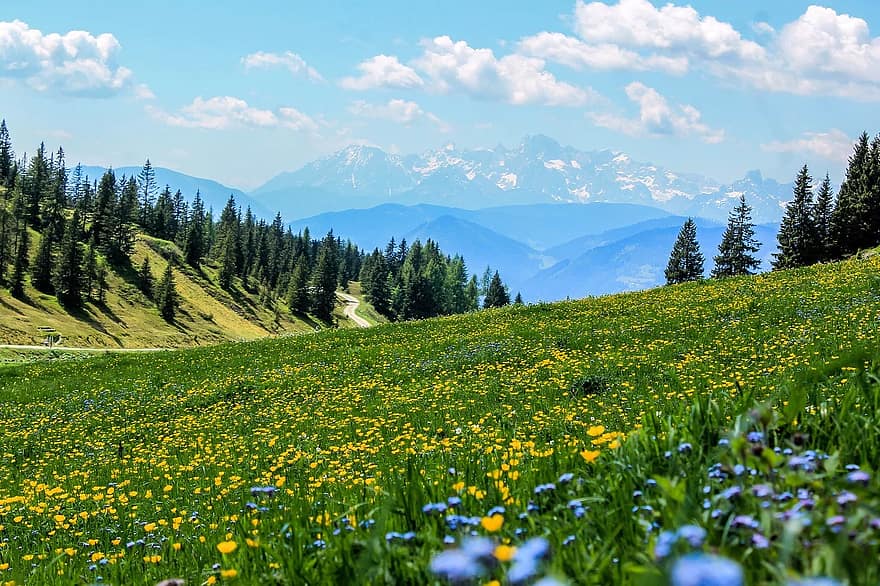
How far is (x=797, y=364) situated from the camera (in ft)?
39.9

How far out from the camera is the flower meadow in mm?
2758

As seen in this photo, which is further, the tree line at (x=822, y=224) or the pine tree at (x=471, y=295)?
the pine tree at (x=471, y=295)

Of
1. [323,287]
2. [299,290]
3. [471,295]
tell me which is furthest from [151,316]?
[471,295]

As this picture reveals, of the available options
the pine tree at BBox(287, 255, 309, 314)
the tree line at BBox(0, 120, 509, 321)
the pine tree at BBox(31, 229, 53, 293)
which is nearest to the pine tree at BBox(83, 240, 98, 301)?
the tree line at BBox(0, 120, 509, 321)

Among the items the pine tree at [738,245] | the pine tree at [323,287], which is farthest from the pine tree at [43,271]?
the pine tree at [738,245]

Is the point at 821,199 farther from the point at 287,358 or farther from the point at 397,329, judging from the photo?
the point at 287,358

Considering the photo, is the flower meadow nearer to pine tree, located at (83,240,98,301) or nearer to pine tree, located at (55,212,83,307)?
pine tree, located at (55,212,83,307)

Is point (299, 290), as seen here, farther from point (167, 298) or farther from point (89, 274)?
point (89, 274)

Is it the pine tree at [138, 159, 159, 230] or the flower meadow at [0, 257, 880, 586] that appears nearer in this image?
the flower meadow at [0, 257, 880, 586]

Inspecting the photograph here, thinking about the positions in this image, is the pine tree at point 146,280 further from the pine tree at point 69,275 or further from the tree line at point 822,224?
the tree line at point 822,224

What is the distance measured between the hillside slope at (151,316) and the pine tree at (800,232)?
78.9m

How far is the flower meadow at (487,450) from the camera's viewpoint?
2.76 metres

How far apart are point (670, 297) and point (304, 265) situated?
134 m

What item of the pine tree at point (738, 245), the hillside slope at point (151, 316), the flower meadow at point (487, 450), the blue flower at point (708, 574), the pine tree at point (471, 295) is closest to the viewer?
the blue flower at point (708, 574)
